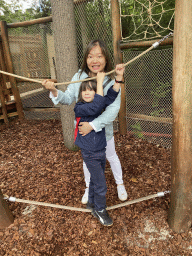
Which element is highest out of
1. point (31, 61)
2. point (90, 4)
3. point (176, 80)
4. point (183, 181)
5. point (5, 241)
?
point (90, 4)

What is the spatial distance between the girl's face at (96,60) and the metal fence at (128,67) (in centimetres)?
172

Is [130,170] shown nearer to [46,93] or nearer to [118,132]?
[118,132]

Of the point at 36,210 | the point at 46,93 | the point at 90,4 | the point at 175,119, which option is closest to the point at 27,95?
the point at 46,93

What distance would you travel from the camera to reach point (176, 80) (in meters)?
1.47

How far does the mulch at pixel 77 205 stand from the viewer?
178cm

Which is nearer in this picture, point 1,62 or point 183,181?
point 183,181

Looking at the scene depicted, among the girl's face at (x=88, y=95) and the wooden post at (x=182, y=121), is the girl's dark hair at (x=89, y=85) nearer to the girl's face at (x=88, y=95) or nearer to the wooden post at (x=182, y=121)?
the girl's face at (x=88, y=95)

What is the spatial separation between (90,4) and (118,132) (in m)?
2.37

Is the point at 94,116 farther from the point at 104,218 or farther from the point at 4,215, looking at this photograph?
the point at 4,215

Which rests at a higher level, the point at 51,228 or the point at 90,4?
the point at 90,4

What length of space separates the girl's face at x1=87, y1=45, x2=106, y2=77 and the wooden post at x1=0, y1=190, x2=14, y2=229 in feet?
4.86

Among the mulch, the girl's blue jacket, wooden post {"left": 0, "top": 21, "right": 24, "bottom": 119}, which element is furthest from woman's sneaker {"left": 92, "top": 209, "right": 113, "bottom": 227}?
wooden post {"left": 0, "top": 21, "right": 24, "bottom": 119}

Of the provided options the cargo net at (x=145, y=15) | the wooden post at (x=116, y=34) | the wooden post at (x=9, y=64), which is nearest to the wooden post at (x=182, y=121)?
the cargo net at (x=145, y=15)

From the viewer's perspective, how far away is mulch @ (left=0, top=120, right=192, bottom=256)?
178cm
